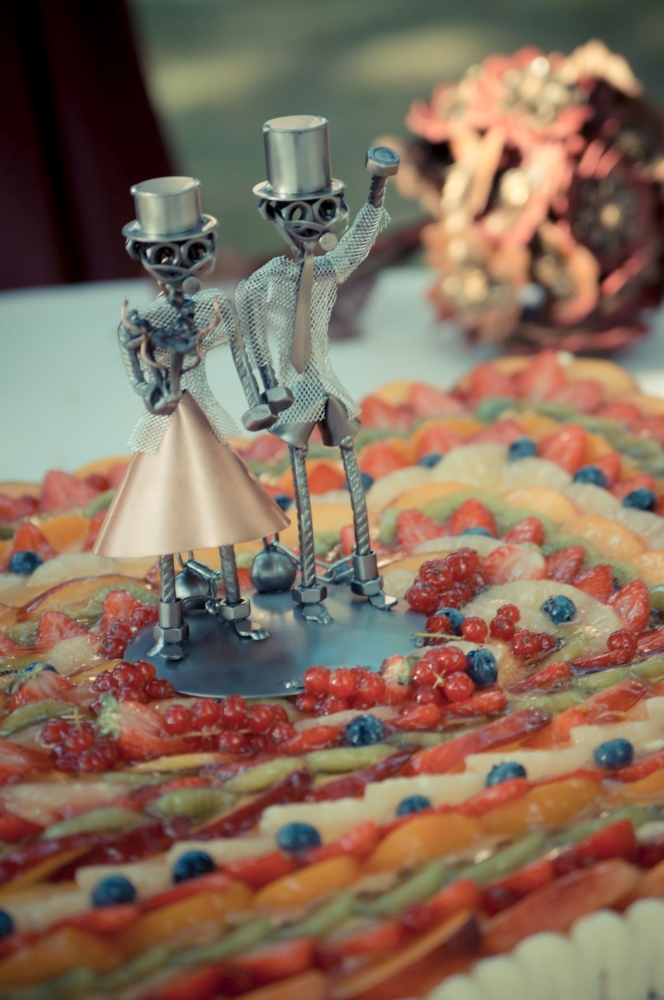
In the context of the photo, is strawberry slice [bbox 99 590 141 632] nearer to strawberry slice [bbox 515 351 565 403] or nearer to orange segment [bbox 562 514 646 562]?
orange segment [bbox 562 514 646 562]

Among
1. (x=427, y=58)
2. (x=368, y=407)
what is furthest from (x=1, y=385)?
(x=427, y=58)

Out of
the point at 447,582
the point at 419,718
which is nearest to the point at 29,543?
the point at 447,582

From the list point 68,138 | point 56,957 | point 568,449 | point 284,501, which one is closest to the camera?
point 56,957

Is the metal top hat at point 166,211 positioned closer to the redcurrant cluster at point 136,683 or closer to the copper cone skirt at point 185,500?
the copper cone skirt at point 185,500

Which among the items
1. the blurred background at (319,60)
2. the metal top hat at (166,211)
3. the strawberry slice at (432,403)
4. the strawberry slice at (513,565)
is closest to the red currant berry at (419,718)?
the strawberry slice at (513,565)

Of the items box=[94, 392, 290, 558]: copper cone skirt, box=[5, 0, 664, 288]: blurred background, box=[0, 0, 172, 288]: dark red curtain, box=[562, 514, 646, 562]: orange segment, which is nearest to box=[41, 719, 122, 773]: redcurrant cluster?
box=[94, 392, 290, 558]: copper cone skirt

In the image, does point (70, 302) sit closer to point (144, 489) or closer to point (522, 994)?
point (144, 489)

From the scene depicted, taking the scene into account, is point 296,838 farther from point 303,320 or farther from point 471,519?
point 471,519
